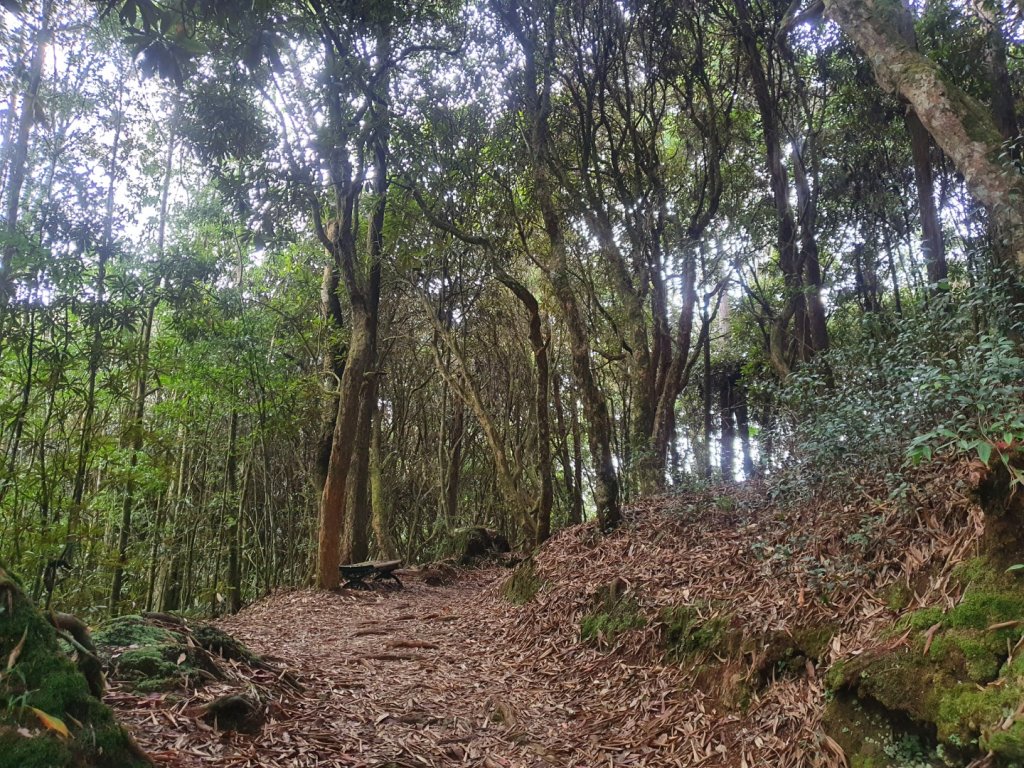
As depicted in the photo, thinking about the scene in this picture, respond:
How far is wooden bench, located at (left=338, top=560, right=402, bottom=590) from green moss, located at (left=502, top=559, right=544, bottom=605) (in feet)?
7.19

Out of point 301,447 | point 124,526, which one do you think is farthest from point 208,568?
point 124,526

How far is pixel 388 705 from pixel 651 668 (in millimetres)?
1881

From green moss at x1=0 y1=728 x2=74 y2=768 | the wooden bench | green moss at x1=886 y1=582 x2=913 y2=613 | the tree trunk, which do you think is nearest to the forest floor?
green moss at x1=886 y1=582 x2=913 y2=613

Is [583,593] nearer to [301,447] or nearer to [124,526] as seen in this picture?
[124,526]

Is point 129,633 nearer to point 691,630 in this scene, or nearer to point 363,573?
point 691,630

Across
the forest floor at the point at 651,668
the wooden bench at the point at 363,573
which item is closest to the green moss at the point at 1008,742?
the forest floor at the point at 651,668

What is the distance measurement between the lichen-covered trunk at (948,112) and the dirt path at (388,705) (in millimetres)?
4330

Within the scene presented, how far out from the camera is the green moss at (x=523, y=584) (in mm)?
7758

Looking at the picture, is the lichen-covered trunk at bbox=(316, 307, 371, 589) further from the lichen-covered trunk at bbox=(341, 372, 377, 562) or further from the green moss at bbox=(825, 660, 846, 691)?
the green moss at bbox=(825, 660, 846, 691)

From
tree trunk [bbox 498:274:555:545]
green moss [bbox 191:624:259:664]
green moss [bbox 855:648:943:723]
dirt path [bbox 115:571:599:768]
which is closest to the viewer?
green moss [bbox 855:648:943:723]

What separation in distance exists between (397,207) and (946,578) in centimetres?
899

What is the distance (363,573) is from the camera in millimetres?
9914

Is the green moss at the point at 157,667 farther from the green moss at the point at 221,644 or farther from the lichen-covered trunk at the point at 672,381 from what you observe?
the lichen-covered trunk at the point at 672,381

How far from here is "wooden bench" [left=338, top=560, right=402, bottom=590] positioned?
32.1 feet
